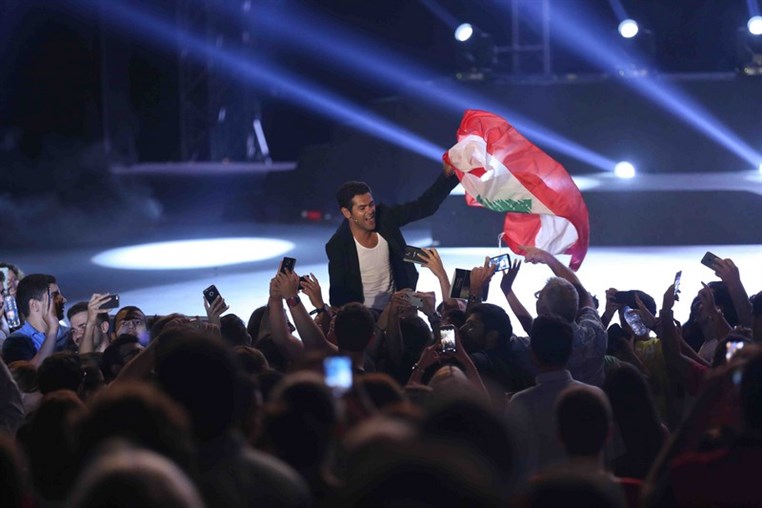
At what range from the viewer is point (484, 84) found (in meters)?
12.9

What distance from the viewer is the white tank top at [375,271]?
556 centimetres

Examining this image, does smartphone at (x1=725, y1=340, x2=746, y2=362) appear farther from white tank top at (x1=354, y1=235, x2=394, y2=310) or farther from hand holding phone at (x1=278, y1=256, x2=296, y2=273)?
white tank top at (x1=354, y1=235, x2=394, y2=310)

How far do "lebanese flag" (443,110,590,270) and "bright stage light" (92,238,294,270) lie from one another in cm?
456

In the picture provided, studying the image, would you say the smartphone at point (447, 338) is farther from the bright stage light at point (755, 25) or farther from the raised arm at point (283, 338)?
the bright stage light at point (755, 25)

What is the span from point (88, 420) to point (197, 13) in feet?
47.1

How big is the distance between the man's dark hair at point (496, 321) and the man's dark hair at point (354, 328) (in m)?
0.61

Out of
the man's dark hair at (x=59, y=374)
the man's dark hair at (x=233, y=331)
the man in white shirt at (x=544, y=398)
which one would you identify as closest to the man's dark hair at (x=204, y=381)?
the man in white shirt at (x=544, y=398)

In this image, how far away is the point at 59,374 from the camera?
10.5 ft

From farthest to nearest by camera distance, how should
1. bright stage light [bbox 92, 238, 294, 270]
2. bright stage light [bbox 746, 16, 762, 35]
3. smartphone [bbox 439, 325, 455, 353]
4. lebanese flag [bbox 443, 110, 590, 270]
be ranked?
bright stage light [bbox 746, 16, 762, 35] < bright stage light [bbox 92, 238, 294, 270] < lebanese flag [bbox 443, 110, 590, 270] < smartphone [bbox 439, 325, 455, 353]

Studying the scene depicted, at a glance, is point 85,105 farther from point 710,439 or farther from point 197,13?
point 710,439

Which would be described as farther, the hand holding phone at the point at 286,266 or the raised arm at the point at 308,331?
the hand holding phone at the point at 286,266

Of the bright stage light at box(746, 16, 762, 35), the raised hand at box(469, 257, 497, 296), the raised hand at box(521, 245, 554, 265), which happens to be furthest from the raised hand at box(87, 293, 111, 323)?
the bright stage light at box(746, 16, 762, 35)

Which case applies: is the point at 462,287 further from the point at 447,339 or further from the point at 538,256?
the point at 447,339

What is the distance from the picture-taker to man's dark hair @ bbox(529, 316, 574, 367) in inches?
121
